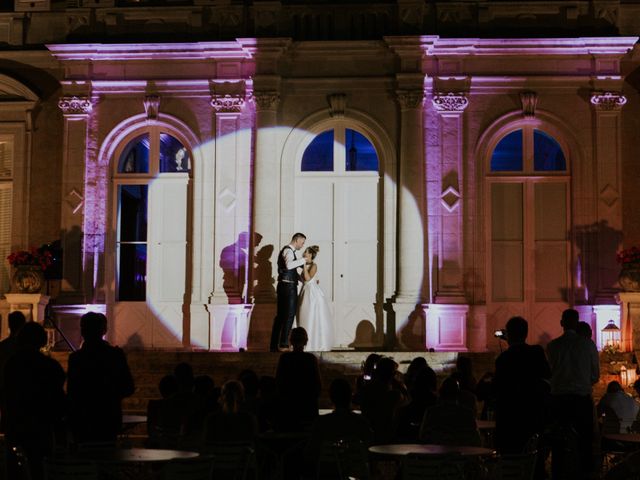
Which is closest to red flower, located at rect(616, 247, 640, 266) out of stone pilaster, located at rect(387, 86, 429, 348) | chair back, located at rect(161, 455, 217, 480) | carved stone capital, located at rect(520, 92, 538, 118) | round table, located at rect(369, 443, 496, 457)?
carved stone capital, located at rect(520, 92, 538, 118)

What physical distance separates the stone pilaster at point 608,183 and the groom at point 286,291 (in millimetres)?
4753

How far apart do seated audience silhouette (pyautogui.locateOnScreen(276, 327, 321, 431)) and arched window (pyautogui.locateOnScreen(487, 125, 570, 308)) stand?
9.51 metres

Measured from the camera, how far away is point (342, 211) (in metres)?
19.1

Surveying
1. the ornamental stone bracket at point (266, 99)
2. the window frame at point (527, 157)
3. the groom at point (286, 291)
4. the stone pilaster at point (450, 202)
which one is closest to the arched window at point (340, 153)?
the ornamental stone bracket at point (266, 99)

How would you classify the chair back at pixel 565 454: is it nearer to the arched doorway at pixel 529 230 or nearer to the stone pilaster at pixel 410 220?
the stone pilaster at pixel 410 220

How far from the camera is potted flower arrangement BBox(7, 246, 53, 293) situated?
59.1 feet

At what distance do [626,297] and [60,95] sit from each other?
9400mm

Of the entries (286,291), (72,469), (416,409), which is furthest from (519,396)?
(286,291)

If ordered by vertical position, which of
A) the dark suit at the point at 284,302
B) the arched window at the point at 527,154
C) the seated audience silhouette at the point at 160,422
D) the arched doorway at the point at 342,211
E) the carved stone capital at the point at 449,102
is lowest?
the seated audience silhouette at the point at 160,422

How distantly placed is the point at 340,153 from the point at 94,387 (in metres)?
11.3

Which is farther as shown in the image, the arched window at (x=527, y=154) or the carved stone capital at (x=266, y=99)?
the arched window at (x=527, y=154)

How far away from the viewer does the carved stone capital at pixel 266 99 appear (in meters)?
18.8

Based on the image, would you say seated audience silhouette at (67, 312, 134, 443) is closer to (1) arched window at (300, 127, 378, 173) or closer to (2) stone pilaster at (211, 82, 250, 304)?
(2) stone pilaster at (211, 82, 250, 304)

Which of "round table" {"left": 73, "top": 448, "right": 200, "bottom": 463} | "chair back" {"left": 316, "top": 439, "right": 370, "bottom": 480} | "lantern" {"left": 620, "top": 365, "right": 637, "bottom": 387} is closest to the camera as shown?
"round table" {"left": 73, "top": 448, "right": 200, "bottom": 463}
